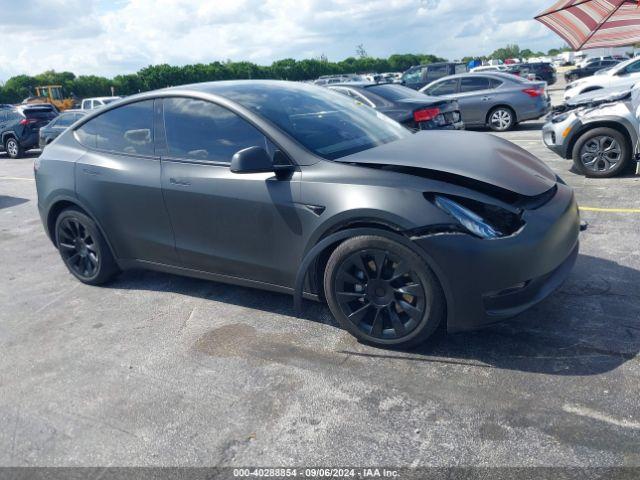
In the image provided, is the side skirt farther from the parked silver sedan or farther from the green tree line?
the green tree line

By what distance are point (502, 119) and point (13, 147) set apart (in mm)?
14292

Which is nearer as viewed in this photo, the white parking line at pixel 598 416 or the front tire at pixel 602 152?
the white parking line at pixel 598 416

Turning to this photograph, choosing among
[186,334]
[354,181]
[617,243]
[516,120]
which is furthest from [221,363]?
[516,120]

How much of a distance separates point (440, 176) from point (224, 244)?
158cm

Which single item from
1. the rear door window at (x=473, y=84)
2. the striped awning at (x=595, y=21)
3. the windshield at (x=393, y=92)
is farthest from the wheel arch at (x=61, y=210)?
the rear door window at (x=473, y=84)

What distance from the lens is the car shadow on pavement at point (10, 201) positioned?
9.10m

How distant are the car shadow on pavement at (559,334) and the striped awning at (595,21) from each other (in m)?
2.51

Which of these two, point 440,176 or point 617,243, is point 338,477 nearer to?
point 440,176

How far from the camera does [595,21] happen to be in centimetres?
545

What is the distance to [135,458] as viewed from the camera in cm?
269

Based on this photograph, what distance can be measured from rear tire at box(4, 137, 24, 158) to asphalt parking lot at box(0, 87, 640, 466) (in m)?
14.5

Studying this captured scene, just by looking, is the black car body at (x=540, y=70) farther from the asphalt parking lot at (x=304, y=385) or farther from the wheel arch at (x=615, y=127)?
the asphalt parking lot at (x=304, y=385)

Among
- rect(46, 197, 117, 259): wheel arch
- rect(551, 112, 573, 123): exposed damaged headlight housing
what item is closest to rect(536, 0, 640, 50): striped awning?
rect(551, 112, 573, 123): exposed damaged headlight housing

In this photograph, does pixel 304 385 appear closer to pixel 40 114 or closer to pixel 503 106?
pixel 503 106
